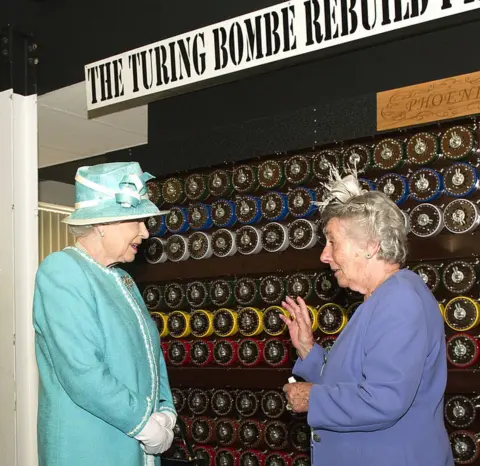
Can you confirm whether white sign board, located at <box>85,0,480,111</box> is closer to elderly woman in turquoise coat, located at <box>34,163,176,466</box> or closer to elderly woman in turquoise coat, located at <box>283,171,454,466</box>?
elderly woman in turquoise coat, located at <box>283,171,454,466</box>

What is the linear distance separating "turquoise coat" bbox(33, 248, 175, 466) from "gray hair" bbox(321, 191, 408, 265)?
2.92 ft

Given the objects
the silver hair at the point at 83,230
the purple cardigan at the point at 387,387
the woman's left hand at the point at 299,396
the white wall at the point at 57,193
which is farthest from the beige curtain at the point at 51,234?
the purple cardigan at the point at 387,387

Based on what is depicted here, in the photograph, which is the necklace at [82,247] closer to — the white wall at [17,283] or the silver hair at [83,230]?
the silver hair at [83,230]

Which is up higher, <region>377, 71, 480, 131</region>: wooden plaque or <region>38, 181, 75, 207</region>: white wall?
<region>38, 181, 75, 207</region>: white wall

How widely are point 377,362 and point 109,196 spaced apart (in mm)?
1158

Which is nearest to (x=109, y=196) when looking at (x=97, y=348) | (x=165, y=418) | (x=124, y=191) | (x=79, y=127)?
(x=124, y=191)

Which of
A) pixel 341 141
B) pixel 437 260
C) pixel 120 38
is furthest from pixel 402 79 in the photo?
pixel 120 38

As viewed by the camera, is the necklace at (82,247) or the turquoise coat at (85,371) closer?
the turquoise coat at (85,371)

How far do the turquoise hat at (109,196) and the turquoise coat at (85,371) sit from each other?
0.53ft

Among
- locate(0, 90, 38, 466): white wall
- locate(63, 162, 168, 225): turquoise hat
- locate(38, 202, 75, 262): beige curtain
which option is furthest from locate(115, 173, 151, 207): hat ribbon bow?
locate(38, 202, 75, 262): beige curtain

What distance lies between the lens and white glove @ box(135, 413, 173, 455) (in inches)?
95.2

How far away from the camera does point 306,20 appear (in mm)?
3475

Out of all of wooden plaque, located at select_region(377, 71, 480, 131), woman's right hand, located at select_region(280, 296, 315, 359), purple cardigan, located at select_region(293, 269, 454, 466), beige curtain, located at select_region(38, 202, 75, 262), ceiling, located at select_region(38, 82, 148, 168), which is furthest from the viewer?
beige curtain, located at select_region(38, 202, 75, 262)

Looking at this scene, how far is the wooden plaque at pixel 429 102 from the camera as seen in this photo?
3471mm
